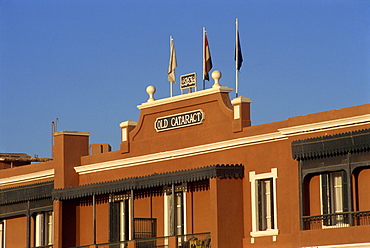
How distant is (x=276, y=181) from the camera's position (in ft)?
103

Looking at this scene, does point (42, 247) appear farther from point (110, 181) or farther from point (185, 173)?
point (185, 173)

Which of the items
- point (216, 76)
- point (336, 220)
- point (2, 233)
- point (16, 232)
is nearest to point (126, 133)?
point (216, 76)

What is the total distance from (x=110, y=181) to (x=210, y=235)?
5.87 meters

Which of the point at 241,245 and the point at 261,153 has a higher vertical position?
Answer: the point at 261,153

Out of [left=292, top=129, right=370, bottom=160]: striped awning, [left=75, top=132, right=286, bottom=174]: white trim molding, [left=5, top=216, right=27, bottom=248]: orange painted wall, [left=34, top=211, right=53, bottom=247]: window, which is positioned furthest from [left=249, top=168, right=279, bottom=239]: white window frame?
[left=5, top=216, right=27, bottom=248]: orange painted wall

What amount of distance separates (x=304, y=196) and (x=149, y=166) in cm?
762

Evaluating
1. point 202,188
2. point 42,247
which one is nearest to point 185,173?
point 202,188

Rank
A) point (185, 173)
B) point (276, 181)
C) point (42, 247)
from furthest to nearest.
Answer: point (42, 247) → point (185, 173) → point (276, 181)

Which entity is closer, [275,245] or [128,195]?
[275,245]

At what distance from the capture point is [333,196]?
1162 inches

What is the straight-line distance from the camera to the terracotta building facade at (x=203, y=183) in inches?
1145

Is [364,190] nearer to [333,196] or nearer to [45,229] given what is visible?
[333,196]

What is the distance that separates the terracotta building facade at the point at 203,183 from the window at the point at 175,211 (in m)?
0.04

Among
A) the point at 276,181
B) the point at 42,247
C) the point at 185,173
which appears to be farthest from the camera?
the point at 42,247
